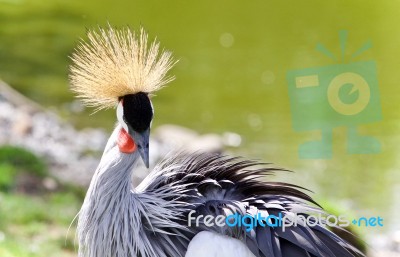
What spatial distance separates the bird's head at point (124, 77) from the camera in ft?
6.40

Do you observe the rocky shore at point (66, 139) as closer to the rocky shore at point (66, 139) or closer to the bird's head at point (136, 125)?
the rocky shore at point (66, 139)

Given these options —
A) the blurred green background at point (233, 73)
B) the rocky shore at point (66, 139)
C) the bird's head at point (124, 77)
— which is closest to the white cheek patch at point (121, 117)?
the bird's head at point (124, 77)

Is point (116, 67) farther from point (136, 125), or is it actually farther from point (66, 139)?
point (66, 139)

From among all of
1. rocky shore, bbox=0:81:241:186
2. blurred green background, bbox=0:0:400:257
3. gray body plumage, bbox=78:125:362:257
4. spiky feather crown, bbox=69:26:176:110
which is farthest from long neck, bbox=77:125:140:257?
rocky shore, bbox=0:81:241:186

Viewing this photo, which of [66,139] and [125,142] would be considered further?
[66,139]

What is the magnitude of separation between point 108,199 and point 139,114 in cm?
26

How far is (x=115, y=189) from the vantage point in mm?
1994

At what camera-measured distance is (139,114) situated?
1.93m

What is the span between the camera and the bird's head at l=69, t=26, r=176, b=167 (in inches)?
76.7

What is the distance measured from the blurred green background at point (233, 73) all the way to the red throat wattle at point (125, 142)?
0.98 m

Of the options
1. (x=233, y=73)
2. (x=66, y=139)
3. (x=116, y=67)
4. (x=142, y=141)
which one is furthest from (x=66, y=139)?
(x=142, y=141)

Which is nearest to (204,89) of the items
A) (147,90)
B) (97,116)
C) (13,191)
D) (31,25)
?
(97,116)

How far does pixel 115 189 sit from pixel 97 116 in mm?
2844

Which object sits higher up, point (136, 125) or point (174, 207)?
point (136, 125)
